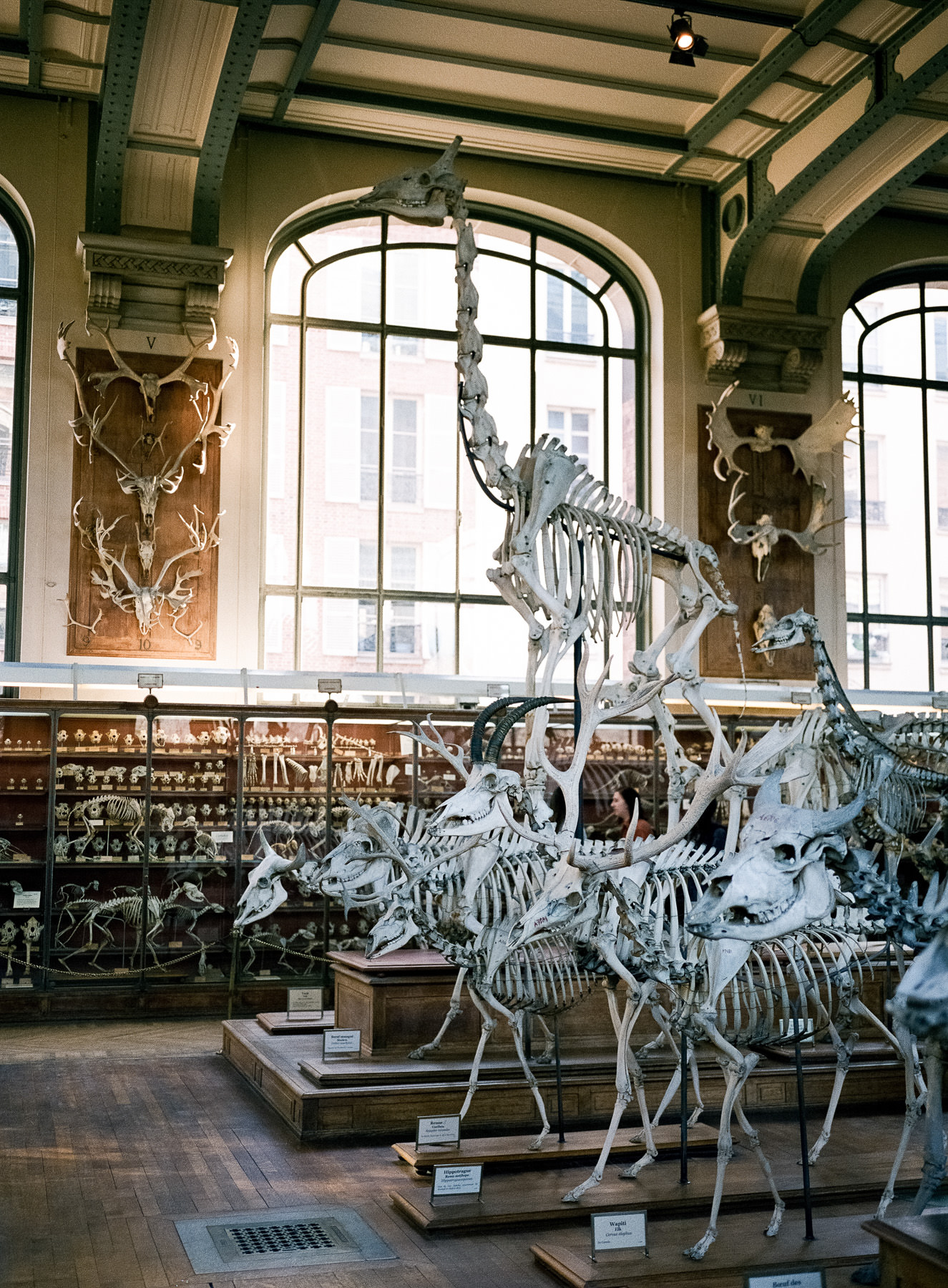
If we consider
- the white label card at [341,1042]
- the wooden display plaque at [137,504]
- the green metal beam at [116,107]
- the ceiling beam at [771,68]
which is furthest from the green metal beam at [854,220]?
the white label card at [341,1042]

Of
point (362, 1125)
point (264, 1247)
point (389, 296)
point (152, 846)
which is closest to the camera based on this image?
point (264, 1247)

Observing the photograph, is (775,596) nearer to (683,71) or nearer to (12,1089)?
(683,71)

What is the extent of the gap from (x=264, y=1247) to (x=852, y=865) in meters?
2.96

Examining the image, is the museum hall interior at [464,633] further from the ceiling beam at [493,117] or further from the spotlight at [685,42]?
the spotlight at [685,42]

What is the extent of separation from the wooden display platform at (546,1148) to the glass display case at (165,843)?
4.71 metres

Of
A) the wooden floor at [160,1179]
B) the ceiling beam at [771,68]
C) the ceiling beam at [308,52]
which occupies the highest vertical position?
the ceiling beam at [771,68]

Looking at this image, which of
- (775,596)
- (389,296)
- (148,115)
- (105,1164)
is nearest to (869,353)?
(775,596)

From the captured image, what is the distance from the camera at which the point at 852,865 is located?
3.98 meters

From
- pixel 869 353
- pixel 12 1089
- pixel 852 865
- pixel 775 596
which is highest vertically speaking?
pixel 869 353

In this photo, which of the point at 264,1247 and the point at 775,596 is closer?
the point at 264,1247

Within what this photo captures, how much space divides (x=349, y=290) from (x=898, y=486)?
6.80 m

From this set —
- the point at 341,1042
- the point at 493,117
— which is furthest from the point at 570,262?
the point at 341,1042

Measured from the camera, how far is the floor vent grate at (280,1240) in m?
5.17

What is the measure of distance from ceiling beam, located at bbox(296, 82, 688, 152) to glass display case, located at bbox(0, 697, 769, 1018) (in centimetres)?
614
